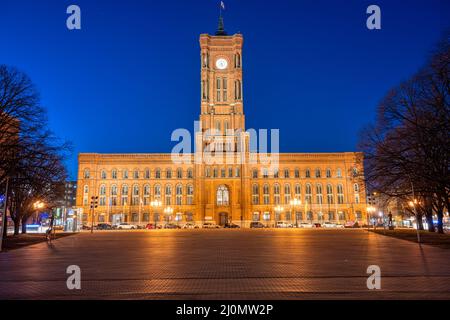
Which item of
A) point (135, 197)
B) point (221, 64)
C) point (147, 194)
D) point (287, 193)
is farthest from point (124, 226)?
point (221, 64)

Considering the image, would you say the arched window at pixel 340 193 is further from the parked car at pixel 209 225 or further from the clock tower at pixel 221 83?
the parked car at pixel 209 225

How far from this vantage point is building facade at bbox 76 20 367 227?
9094 centimetres

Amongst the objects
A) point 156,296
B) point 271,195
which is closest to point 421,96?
point 156,296

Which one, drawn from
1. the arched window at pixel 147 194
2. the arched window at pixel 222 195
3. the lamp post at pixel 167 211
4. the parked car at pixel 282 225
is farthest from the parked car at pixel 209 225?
the arched window at pixel 147 194

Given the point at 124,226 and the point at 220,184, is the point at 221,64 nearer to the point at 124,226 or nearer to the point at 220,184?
the point at 220,184

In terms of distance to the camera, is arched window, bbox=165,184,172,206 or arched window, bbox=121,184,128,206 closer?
arched window, bbox=121,184,128,206

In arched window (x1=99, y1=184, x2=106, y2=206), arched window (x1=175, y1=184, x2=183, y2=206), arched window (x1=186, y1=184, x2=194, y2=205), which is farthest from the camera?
arched window (x1=175, y1=184, x2=183, y2=206)

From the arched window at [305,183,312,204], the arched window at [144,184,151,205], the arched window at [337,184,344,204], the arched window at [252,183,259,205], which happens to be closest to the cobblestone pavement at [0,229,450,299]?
the arched window at [252,183,259,205]

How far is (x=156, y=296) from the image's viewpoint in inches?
388

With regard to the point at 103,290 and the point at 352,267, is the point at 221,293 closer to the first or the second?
the point at 103,290

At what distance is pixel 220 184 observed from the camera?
3617 inches

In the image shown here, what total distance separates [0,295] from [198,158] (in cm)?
8112

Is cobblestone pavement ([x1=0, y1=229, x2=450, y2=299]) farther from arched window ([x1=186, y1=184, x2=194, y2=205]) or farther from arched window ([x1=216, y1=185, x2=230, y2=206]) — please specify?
arched window ([x1=186, y1=184, x2=194, y2=205])

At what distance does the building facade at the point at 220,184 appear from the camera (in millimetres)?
90938
